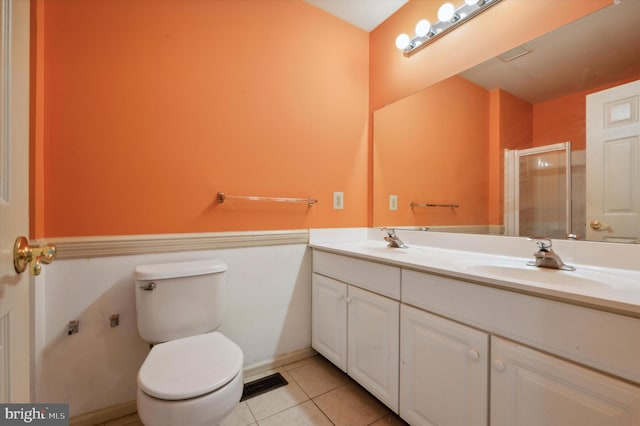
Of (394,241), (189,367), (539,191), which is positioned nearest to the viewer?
(189,367)

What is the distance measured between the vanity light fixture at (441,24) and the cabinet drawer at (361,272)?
1449 millimetres

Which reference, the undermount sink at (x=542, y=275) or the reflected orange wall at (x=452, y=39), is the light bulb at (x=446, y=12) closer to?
the reflected orange wall at (x=452, y=39)

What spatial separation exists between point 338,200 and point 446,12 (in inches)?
50.8

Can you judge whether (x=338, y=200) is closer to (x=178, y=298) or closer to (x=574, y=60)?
(x=178, y=298)

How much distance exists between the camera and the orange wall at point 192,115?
122 cm

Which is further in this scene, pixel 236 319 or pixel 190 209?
pixel 236 319

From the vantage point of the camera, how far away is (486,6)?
1417 millimetres

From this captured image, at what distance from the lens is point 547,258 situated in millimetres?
1073

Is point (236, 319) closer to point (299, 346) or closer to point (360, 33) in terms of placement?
point (299, 346)

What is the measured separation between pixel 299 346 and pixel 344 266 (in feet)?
2.39

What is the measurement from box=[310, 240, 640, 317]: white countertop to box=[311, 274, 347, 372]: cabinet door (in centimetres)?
31

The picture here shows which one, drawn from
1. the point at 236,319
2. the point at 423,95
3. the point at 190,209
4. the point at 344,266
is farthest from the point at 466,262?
the point at 190,209

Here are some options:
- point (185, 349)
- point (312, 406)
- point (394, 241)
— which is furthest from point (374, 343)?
point (185, 349)

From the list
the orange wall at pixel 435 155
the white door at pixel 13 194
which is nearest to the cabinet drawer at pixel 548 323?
the orange wall at pixel 435 155
